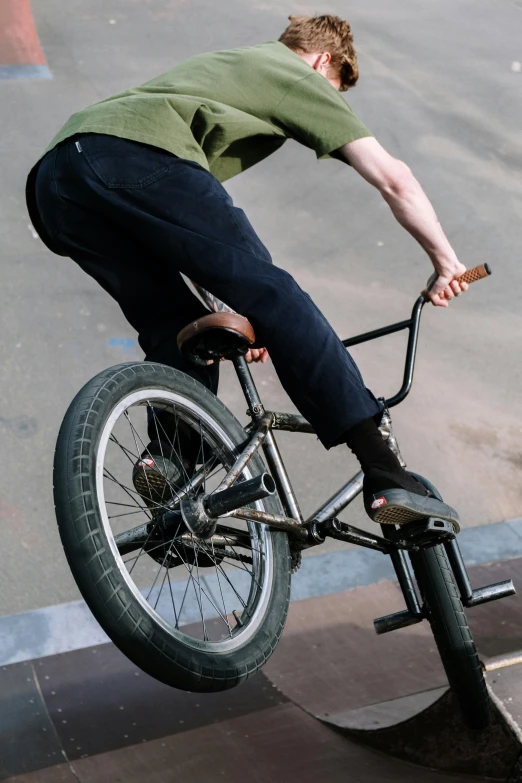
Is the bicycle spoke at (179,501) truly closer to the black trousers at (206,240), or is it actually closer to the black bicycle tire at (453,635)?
the black trousers at (206,240)

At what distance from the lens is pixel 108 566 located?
2.14m

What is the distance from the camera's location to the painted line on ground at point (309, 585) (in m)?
3.56

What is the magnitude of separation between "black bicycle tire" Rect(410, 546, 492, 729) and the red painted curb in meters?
6.54

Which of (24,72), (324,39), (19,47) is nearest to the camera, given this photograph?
(324,39)

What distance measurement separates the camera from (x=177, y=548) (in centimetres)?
250

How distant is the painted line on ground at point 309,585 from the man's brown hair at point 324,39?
2.16 metres

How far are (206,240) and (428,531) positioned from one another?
1045 mm

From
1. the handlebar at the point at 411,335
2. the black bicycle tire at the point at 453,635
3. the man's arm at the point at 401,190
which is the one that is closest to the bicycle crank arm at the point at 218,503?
the handlebar at the point at 411,335

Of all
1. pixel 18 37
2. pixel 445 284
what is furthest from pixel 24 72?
pixel 445 284

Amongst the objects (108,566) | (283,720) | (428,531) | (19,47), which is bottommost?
(283,720)

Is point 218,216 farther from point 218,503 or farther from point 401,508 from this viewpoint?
point 401,508

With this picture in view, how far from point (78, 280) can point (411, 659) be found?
10.8 feet

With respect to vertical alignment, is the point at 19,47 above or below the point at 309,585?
above

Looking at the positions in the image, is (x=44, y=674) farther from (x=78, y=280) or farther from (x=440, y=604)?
(x=78, y=280)
